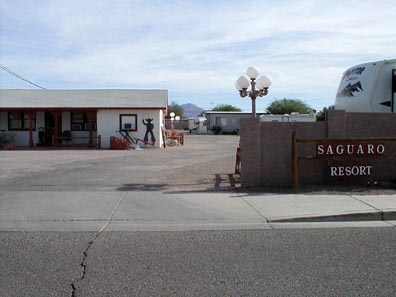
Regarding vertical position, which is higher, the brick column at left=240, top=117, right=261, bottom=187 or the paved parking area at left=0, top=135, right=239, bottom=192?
the brick column at left=240, top=117, right=261, bottom=187

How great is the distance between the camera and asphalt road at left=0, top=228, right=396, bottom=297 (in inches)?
205

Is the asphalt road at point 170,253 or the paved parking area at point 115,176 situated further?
the paved parking area at point 115,176

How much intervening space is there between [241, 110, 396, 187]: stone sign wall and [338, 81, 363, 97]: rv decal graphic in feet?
5.96

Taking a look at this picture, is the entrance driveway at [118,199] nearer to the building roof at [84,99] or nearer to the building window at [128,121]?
the building window at [128,121]

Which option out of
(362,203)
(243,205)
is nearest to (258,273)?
(243,205)

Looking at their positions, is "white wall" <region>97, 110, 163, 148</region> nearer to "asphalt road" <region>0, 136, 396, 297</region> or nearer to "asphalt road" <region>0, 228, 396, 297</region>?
"asphalt road" <region>0, 136, 396, 297</region>

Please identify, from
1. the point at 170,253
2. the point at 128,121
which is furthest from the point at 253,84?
the point at 128,121

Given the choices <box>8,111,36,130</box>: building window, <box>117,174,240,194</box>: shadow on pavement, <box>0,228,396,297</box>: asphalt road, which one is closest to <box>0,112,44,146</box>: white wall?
<box>8,111,36,130</box>: building window

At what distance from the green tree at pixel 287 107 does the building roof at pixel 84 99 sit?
5403cm

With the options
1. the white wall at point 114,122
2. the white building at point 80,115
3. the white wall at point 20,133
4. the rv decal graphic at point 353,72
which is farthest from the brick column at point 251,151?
the white wall at point 20,133

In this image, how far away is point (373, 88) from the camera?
14.1 m

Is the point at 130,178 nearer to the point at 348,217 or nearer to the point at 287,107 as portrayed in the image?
the point at 348,217

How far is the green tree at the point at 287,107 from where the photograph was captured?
8581 cm

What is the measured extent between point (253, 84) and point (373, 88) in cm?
351
